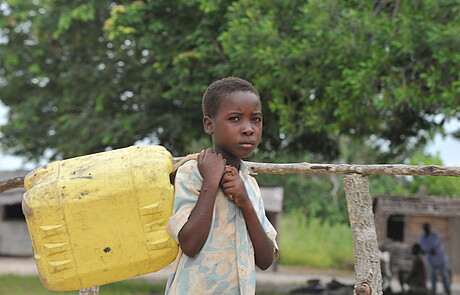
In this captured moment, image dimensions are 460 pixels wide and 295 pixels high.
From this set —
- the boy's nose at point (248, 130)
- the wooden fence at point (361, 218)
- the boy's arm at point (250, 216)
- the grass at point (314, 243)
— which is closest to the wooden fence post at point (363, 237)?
the wooden fence at point (361, 218)

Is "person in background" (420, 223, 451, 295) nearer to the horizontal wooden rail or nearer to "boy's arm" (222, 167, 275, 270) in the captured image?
the horizontal wooden rail

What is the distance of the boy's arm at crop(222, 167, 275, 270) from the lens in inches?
83.6

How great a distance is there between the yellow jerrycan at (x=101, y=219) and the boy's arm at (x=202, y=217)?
0.26 m

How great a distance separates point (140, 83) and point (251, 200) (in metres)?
8.44

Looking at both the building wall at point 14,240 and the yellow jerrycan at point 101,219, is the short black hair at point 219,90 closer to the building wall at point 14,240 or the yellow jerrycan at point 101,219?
the yellow jerrycan at point 101,219

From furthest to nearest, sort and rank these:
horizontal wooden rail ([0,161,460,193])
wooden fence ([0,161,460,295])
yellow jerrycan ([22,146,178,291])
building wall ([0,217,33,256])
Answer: building wall ([0,217,33,256]) < wooden fence ([0,161,460,295]) < horizontal wooden rail ([0,161,460,193]) < yellow jerrycan ([22,146,178,291])

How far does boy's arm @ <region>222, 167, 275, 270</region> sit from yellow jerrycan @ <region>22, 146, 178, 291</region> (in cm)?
32

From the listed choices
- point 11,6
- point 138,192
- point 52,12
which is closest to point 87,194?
point 138,192

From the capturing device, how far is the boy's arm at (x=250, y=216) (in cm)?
212

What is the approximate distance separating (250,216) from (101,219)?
637 millimetres

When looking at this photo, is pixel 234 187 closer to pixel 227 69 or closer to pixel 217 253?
pixel 217 253

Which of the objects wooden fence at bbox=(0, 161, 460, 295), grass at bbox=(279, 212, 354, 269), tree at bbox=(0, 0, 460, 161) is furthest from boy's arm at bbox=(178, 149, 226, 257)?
grass at bbox=(279, 212, 354, 269)

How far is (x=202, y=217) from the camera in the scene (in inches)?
81.2

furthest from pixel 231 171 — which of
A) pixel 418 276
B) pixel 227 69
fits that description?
pixel 418 276
